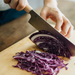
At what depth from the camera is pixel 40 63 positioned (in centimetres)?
172

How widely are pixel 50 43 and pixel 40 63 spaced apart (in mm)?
412

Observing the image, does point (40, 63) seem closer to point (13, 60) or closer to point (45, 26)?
point (13, 60)

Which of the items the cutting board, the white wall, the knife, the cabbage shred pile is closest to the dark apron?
the cutting board

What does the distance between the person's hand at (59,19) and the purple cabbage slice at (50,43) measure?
19 cm

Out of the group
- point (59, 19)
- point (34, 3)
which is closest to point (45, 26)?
point (59, 19)

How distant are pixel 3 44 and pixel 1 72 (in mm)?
657

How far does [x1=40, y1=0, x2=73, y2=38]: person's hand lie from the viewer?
201 cm

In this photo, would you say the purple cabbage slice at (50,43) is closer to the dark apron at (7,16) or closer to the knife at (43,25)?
the knife at (43,25)

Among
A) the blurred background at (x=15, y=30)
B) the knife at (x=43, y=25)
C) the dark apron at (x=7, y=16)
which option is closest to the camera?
the knife at (x=43, y=25)

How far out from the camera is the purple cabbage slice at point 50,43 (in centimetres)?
191

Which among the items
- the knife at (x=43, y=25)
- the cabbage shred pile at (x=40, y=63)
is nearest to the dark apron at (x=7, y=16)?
Result: the knife at (x=43, y=25)

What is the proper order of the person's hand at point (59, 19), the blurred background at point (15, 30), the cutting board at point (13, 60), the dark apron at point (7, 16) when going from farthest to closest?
the dark apron at point (7, 16) → the blurred background at point (15, 30) → the person's hand at point (59, 19) → the cutting board at point (13, 60)

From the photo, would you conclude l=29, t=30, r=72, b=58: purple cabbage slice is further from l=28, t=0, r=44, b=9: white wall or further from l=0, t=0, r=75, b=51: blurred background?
l=28, t=0, r=44, b=9: white wall

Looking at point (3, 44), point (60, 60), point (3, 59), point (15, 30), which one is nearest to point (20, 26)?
point (15, 30)
